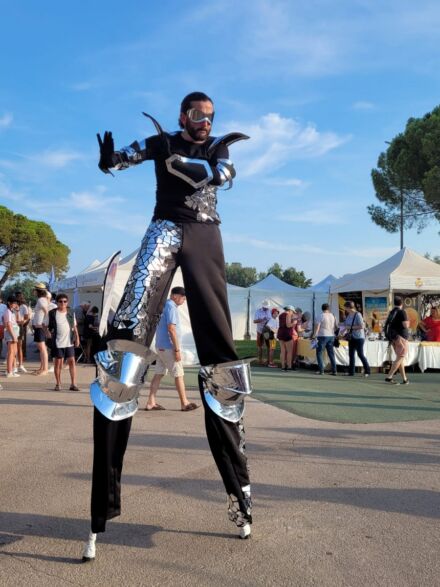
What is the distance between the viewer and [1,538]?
2.79 m

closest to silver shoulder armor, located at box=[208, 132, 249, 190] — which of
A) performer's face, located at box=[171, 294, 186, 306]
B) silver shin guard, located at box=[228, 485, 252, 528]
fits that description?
silver shin guard, located at box=[228, 485, 252, 528]

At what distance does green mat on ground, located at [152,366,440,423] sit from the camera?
23.8 feet

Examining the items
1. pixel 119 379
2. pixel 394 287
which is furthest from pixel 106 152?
pixel 394 287

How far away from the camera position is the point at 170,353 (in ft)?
25.9

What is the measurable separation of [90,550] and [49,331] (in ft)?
28.3

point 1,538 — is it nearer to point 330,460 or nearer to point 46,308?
point 330,460

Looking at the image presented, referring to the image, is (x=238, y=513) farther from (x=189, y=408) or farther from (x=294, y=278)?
(x=294, y=278)

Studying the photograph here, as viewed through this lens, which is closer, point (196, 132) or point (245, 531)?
point (245, 531)

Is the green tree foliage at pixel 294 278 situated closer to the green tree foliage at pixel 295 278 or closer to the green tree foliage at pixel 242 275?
the green tree foliage at pixel 295 278

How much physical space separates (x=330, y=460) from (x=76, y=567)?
2661 millimetres

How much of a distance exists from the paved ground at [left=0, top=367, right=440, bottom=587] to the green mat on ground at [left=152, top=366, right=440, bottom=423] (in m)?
1.42

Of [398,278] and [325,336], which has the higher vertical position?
[398,278]

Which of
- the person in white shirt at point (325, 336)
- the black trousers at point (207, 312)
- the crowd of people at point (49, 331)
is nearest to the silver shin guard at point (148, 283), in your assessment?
the black trousers at point (207, 312)

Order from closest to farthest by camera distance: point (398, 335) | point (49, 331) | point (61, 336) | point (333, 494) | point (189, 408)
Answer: point (333, 494)
point (189, 408)
point (61, 336)
point (49, 331)
point (398, 335)
